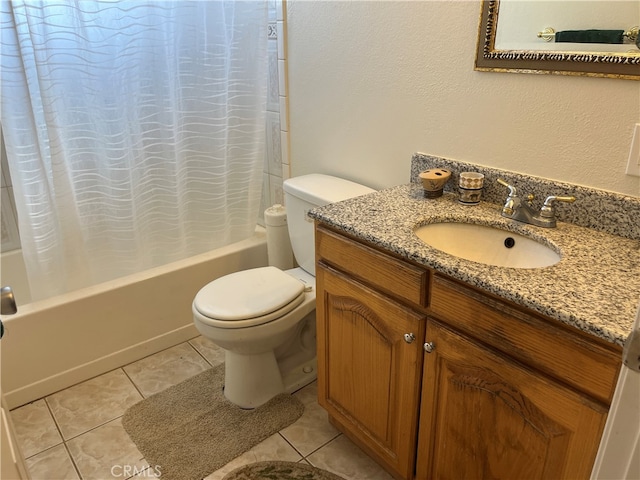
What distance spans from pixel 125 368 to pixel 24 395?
375mm

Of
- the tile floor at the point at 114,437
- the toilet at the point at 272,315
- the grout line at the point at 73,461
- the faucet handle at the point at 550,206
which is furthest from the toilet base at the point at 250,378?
the faucet handle at the point at 550,206

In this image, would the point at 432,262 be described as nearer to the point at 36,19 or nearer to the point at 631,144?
the point at 631,144

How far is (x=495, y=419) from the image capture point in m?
1.14

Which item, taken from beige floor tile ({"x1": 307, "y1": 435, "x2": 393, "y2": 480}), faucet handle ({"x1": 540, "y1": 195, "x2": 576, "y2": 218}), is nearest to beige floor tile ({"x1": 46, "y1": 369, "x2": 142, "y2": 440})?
beige floor tile ({"x1": 307, "y1": 435, "x2": 393, "y2": 480})

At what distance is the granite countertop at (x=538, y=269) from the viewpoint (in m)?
0.94

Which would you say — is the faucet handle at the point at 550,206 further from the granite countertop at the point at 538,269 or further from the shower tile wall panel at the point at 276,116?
the shower tile wall panel at the point at 276,116

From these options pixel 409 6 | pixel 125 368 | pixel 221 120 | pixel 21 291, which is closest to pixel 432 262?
pixel 409 6

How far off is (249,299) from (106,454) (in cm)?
70

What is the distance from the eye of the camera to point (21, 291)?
232 cm

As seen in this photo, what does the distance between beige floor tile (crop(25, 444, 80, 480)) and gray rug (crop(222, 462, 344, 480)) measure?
52cm

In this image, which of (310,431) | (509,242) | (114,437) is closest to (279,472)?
(310,431)

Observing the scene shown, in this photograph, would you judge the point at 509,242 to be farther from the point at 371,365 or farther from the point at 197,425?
the point at 197,425

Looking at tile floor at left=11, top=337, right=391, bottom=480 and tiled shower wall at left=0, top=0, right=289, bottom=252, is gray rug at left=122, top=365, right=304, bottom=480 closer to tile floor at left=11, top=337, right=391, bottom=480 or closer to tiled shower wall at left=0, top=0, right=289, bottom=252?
tile floor at left=11, top=337, right=391, bottom=480

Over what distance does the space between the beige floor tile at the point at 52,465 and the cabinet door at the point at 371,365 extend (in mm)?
872
